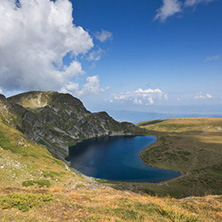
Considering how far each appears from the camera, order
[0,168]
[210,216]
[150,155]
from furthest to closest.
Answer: [150,155]
[0,168]
[210,216]

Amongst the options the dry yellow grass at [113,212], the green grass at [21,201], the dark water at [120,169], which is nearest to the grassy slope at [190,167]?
the dark water at [120,169]

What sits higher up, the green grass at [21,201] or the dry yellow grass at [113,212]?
the green grass at [21,201]

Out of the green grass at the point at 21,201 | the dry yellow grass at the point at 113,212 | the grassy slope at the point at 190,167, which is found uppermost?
the green grass at the point at 21,201

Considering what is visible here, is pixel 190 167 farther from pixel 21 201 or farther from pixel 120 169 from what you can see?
pixel 21 201

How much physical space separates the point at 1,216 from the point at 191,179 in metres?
88.5

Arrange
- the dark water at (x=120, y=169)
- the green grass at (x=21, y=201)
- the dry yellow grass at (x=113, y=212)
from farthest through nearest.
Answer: the dark water at (x=120, y=169) < the green grass at (x=21, y=201) < the dry yellow grass at (x=113, y=212)

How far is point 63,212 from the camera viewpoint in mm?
12711

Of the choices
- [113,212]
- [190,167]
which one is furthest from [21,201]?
[190,167]

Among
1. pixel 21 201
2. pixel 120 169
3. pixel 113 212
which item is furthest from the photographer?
pixel 120 169

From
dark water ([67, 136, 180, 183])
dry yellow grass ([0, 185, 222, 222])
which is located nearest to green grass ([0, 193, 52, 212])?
dry yellow grass ([0, 185, 222, 222])

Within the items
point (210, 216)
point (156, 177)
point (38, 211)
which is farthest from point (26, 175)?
point (156, 177)

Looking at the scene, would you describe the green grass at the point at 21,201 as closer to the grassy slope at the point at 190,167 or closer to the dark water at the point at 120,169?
the grassy slope at the point at 190,167

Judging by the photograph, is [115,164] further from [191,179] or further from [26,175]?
[26,175]

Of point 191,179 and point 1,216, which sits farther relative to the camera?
point 191,179
